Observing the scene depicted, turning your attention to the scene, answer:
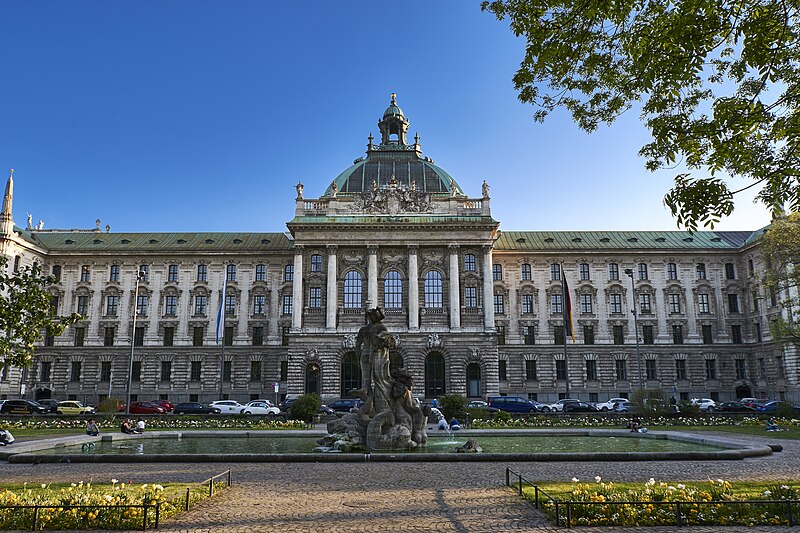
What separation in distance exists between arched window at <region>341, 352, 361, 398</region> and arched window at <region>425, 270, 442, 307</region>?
9790 millimetres

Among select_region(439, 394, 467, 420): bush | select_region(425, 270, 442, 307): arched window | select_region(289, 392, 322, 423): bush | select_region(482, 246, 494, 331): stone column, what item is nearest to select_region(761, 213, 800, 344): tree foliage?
select_region(439, 394, 467, 420): bush

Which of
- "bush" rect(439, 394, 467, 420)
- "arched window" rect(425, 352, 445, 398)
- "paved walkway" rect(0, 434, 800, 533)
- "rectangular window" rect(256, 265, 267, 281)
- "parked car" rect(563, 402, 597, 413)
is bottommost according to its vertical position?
"paved walkway" rect(0, 434, 800, 533)

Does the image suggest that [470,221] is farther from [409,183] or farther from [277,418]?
[277,418]

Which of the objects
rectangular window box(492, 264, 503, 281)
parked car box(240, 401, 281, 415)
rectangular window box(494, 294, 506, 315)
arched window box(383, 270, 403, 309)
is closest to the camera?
parked car box(240, 401, 281, 415)

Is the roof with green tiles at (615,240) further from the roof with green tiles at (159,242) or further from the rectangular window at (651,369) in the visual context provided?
the roof with green tiles at (159,242)

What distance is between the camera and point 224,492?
576 inches

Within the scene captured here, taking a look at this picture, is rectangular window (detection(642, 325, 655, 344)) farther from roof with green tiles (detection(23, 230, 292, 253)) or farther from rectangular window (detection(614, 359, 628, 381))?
roof with green tiles (detection(23, 230, 292, 253))

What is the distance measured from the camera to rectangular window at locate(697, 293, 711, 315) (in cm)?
7338

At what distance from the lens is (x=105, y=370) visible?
233 feet

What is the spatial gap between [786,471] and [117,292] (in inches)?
2821

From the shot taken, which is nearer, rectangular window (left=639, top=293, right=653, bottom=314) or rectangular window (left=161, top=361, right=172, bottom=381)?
rectangular window (left=161, top=361, right=172, bottom=381)

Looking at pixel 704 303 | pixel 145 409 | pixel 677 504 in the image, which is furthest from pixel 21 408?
pixel 704 303

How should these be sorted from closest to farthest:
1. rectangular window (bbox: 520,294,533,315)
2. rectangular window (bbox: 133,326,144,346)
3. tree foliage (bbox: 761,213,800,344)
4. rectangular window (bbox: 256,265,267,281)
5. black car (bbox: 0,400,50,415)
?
tree foliage (bbox: 761,213,800,344) → black car (bbox: 0,400,50,415) → rectangular window (bbox: 133,326,144,346) → rectangular window (bbox: 520,294,533,315) → rectangular window (bbox: 256,265,267,281)

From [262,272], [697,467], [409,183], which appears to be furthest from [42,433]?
[409,183]
